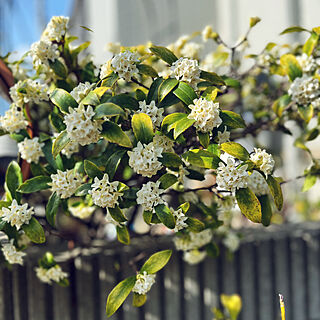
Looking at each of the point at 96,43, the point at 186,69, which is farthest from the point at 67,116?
the point at 96,43

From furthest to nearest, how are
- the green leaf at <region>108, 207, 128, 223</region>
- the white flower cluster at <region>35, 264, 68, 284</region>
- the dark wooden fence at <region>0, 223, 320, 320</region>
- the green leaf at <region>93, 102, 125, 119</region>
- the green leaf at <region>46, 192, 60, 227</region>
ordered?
1. the dark wooden fence at <region>0, 223, 320, 320</region>
2. the white flower cluster at <region>35, 264, 68, 284</region>
3. the green leaf at <region>46, 192, 60, 227</region>
4. the green leaf at <region>108, 207, 128, 223</region>
5. the green leaf at <region>93, 102, 125, 119</region>

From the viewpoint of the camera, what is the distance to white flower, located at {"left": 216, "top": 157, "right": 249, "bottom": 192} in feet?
3.67

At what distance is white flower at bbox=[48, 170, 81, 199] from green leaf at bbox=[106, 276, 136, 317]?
353 millimetres

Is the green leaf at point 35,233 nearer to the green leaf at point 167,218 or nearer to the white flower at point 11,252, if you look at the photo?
the white flower at point 11,252

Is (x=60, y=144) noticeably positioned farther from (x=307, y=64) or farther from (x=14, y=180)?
(x=307, y=64)

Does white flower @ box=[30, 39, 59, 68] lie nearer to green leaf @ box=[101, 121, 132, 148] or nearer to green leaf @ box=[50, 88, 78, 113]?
green leaf @ box=[50, 88, 78, 113]

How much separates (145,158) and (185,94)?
0.25 m

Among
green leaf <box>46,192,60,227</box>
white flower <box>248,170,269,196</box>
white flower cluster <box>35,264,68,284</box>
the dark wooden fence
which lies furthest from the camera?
the dark wooden fence

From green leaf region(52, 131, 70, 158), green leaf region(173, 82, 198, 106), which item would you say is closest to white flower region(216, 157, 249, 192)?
green leaf region(173, 82, 198, 106)

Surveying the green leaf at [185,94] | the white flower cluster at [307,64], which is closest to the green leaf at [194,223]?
the green leaf at [185,94]

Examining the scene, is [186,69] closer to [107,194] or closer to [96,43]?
[107,194]

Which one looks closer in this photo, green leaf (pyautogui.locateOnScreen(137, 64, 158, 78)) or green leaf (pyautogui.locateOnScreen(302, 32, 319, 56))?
green leaf (pyautogui.locateOnScreen(137, 64, 158, 78))

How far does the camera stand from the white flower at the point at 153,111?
3.91 ft

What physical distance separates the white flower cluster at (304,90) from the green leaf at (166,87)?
567 millimetres
